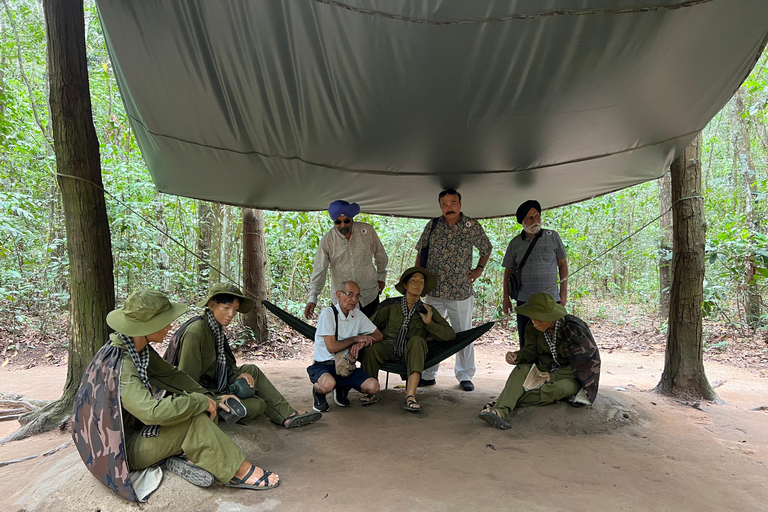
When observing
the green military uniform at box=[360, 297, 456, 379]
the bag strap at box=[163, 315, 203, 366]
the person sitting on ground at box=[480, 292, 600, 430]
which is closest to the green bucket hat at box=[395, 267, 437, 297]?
the green military uniform at box=[360, 297, 456, 379]

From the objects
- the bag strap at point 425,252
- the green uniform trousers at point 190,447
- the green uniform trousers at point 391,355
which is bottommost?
the green uniform trousers at point 190,447

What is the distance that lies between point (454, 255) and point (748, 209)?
4254mm

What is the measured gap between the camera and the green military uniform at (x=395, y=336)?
9.09ft

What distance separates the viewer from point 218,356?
2186 millimetres

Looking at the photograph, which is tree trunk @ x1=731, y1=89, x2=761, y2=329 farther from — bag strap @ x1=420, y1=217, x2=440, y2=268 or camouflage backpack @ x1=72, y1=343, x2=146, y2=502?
camouflage backpack @ x1=72, y1=343, x2=146, y2=502

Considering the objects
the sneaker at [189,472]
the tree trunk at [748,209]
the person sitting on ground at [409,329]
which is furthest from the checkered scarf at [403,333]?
the tree trunk at [748,209]

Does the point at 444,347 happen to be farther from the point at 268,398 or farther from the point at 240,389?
the point at 240,389

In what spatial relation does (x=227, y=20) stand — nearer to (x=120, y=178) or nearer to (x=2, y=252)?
(x=120, y=178)

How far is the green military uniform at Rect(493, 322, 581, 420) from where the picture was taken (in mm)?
2459

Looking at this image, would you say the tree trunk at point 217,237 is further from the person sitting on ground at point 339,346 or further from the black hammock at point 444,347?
the black hammock at point 444,347

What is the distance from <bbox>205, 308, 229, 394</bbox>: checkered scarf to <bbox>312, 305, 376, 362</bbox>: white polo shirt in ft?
2.16

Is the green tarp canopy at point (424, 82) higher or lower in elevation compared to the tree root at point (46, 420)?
higher

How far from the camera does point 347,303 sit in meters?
2.68

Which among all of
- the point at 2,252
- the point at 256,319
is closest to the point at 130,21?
the point at 256,319
